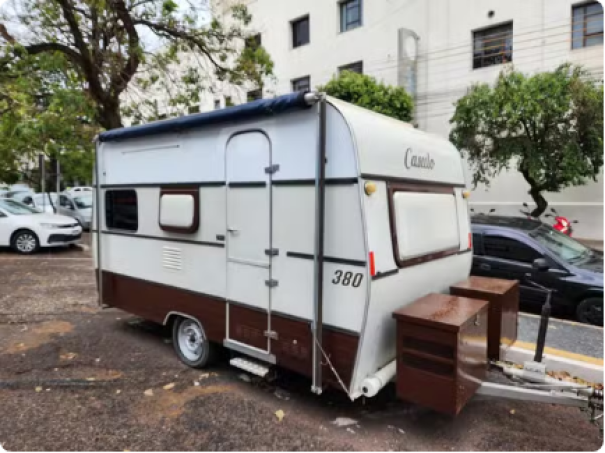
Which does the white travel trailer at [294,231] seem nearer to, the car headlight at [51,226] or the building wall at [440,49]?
the car headlight at [51,226]

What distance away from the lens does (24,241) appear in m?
11.3

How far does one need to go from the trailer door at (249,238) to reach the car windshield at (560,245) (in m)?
4.77

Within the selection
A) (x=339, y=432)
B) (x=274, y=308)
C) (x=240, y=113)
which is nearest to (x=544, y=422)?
(x=339, y=432)

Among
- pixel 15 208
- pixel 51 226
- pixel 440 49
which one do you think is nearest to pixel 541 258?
pixel 51 226

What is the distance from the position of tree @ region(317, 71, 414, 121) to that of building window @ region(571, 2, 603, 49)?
560 cm

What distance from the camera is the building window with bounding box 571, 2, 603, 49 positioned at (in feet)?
43.4

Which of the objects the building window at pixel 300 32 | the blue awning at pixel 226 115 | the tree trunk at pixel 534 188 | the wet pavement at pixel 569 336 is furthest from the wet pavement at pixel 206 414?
the building window at pixel 300 32

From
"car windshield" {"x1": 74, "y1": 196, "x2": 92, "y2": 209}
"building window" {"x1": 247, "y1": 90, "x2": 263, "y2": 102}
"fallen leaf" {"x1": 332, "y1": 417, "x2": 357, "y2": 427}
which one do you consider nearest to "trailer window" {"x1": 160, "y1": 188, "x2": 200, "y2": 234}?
"fallen leaf" {"x1": 332, "y1": 417, "x2": 357, "y2": 427}

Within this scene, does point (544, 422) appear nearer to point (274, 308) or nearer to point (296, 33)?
point (274, 308)

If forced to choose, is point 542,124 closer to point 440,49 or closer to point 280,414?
point 440,49

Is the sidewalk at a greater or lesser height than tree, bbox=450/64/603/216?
lesser

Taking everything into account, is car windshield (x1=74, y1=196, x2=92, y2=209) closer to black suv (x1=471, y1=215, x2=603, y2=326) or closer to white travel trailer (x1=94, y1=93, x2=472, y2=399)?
white travel trailer (x1=94, y1=93, x2=472, y2=399)

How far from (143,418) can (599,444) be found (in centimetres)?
363

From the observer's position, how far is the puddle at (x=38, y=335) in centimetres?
507
